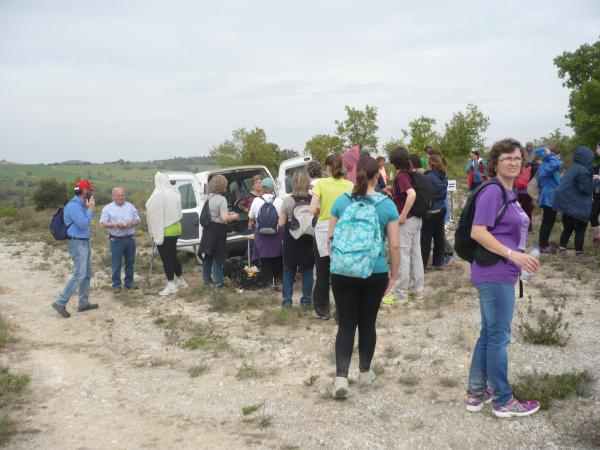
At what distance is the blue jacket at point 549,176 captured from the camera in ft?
27.8

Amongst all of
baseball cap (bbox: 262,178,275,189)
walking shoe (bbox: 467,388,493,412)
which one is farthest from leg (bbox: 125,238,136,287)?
walking shoe (bbox: 467,388,493,412)

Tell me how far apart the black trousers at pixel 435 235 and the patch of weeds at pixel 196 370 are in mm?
3931

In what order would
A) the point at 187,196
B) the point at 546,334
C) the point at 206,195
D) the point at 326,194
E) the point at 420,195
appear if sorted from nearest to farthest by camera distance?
the point at 546,334 < the point at 326,194 < the point at 420,195 < the point at 206,195 < the point at 187,196

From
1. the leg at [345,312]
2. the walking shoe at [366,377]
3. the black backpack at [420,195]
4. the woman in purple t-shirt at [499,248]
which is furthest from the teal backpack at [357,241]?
the black backpack at [420,195]

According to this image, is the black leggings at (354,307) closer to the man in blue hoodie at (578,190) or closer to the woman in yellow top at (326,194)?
the woman in yellow top at (326,194)

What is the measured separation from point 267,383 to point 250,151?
1982 cm

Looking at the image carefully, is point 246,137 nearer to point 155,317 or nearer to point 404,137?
point 404,137

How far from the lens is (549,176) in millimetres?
8578

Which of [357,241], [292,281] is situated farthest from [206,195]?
[357,241]

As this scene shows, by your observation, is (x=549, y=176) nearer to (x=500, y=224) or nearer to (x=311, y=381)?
(x=500, y=224)

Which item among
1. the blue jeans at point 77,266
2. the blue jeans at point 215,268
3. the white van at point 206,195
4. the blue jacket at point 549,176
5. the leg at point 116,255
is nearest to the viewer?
the blue jeans at point 77,266

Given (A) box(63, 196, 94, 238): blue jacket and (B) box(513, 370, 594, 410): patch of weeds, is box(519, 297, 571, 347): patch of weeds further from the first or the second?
(A) box(63, 196, 94, 238): blue jacket

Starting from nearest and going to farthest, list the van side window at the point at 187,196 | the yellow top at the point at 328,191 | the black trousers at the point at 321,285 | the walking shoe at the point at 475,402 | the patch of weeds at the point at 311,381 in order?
the walking shoe at the point at 475,402 < the patch of weeds at the point at 311,381 < the yellow top at the point at 328,191 < the black trousers at the point at 321,285 < the van side window at the point at 187,196

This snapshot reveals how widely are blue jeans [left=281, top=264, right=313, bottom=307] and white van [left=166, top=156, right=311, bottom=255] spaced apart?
7.65 feet
